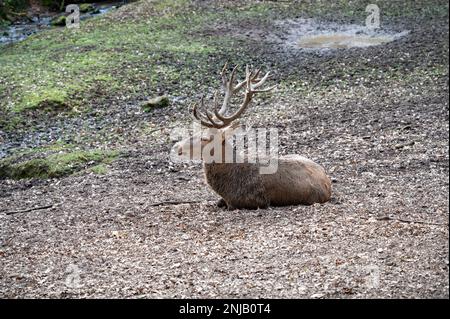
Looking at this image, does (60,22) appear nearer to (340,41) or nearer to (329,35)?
(329,35)

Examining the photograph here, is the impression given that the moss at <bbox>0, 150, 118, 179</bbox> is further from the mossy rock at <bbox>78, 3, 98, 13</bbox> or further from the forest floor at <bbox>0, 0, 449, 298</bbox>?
the mossy rock at <bbox>78, 3, 98, 13</bbox>

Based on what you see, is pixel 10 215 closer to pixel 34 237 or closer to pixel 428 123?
pixel 34 237

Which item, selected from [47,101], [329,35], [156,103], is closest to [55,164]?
[156,103]

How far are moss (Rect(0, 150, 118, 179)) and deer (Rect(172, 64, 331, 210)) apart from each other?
100 inches

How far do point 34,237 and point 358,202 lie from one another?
11.6 feet

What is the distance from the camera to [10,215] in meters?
9.46

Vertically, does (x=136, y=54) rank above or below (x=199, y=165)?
below

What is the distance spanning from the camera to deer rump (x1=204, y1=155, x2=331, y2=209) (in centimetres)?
859

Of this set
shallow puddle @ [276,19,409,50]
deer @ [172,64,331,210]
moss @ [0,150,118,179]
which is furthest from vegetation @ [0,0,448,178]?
deer @ [172,64,331,210]

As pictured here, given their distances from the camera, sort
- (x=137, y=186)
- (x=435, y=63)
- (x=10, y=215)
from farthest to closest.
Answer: (x=435, y=63)
(x=137, y=186)
(x=10, y=215)

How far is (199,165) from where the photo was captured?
10844mm

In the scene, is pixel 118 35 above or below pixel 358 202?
below

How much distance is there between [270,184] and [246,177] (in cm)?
32
